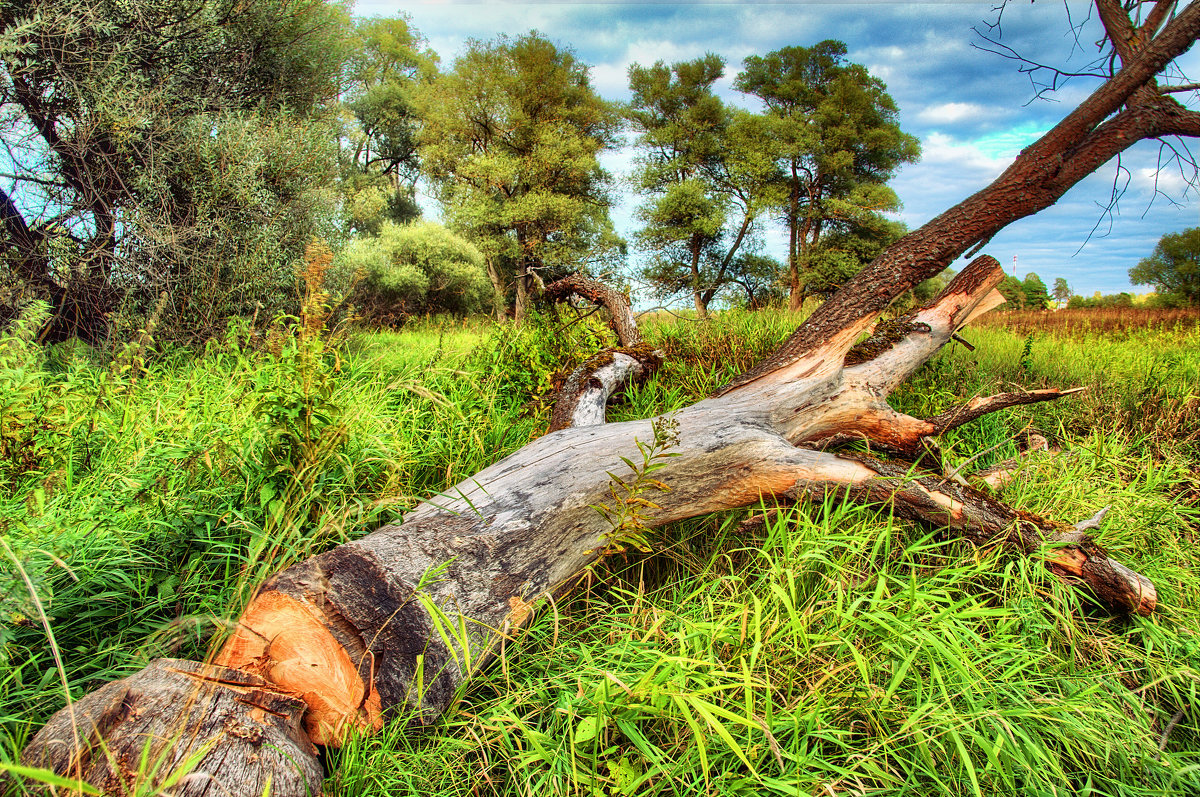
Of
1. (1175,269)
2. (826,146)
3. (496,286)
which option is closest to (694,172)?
(826,146)

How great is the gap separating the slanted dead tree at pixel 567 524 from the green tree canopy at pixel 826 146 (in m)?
17.9

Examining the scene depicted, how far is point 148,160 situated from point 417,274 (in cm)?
846

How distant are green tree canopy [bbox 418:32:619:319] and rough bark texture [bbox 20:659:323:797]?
19.2 m

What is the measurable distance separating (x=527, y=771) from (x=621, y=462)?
53.0 inches

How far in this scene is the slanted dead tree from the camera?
62.9 inches

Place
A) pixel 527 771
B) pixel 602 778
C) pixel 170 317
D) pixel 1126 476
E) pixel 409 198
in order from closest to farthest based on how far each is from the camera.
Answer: pixel 602 778 < pixel 527 771 < pixel 1126 476 < pixel 170 317 < pixel 409 198

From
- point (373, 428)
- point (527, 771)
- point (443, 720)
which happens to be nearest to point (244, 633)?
point (443, 720)

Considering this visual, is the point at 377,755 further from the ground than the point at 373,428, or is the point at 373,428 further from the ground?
the point at 373,428

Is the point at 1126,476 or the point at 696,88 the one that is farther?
the point at 696,88

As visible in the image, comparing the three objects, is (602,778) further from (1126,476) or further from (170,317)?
(170,317)

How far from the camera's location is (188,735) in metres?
1.54

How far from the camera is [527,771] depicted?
1.80 metres

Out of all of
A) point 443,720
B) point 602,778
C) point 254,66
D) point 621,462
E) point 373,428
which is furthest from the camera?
point 254,66

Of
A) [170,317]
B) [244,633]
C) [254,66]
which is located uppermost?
[254,66]
